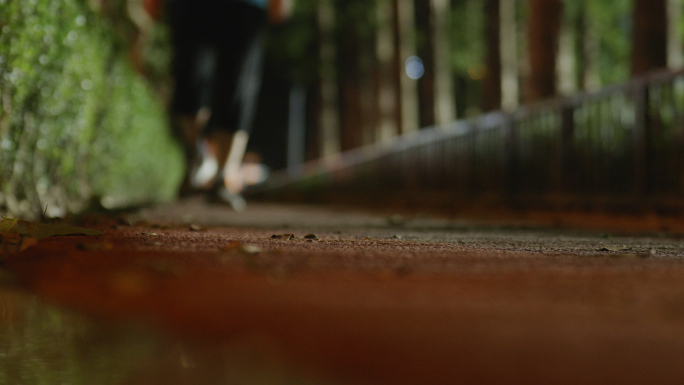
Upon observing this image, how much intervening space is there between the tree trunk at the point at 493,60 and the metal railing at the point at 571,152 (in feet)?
10.2

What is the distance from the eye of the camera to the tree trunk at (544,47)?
10781 mm

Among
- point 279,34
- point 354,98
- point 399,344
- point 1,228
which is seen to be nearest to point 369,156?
point 354,98

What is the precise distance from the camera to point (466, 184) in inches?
378

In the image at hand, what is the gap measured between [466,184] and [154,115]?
535 centimetres

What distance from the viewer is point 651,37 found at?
7750 mm

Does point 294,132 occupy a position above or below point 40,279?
above

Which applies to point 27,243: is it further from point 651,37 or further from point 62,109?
point 651,37

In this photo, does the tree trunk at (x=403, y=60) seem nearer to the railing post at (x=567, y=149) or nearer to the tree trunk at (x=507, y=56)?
the tree trunk at (x=507, y=56)

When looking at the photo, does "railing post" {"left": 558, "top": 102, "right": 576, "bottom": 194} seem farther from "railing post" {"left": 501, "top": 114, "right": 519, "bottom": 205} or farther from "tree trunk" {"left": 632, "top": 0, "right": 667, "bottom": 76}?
"tree trunk" {"left": 632, "top": 0, "right": 667, "bottom": 76}

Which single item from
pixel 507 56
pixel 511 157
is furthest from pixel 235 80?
pixel 507 56

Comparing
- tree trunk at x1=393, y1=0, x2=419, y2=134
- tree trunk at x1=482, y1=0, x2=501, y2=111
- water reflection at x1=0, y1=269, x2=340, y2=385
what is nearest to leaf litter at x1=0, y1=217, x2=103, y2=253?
water reflection at x1=0, y1=269, x2=340, y2=385

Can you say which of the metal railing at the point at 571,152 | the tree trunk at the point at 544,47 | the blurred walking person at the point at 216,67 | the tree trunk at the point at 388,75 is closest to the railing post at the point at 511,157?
the metal railing at the point at 571,152

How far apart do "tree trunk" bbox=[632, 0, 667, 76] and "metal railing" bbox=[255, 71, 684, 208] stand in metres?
1.54

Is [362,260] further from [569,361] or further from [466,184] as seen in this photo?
[466,184]
